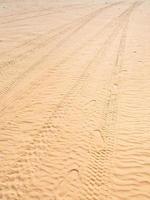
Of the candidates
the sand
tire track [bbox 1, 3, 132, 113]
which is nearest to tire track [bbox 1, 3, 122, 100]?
the sand

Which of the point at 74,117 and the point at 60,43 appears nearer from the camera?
the point at 74,117

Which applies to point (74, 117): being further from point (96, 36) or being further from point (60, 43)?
point (96, 36)

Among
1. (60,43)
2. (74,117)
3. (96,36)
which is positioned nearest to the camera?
(74,117)

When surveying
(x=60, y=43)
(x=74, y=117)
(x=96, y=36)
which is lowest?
(x=74, y=117)

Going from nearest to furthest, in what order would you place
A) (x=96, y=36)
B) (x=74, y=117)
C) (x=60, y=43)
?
1. (x=74, y=117)
2. (x=60, y=43)
3. (x=96, y=36)

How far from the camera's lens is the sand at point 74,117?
4.05 metres

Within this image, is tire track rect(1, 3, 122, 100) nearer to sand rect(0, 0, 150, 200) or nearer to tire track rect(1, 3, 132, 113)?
sand rect(0, 0, 150, 200)

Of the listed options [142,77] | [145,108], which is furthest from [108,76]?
[145,108]

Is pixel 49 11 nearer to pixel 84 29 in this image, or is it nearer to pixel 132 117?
pixel 84 29

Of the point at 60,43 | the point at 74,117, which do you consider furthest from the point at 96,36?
the point at 74,117

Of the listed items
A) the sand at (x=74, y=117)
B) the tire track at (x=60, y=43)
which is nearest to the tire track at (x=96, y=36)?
the sand at (x=74, y=117)

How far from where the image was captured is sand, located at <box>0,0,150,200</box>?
4055 millimetres

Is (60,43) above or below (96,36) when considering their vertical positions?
below

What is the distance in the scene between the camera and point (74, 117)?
5512 mm
